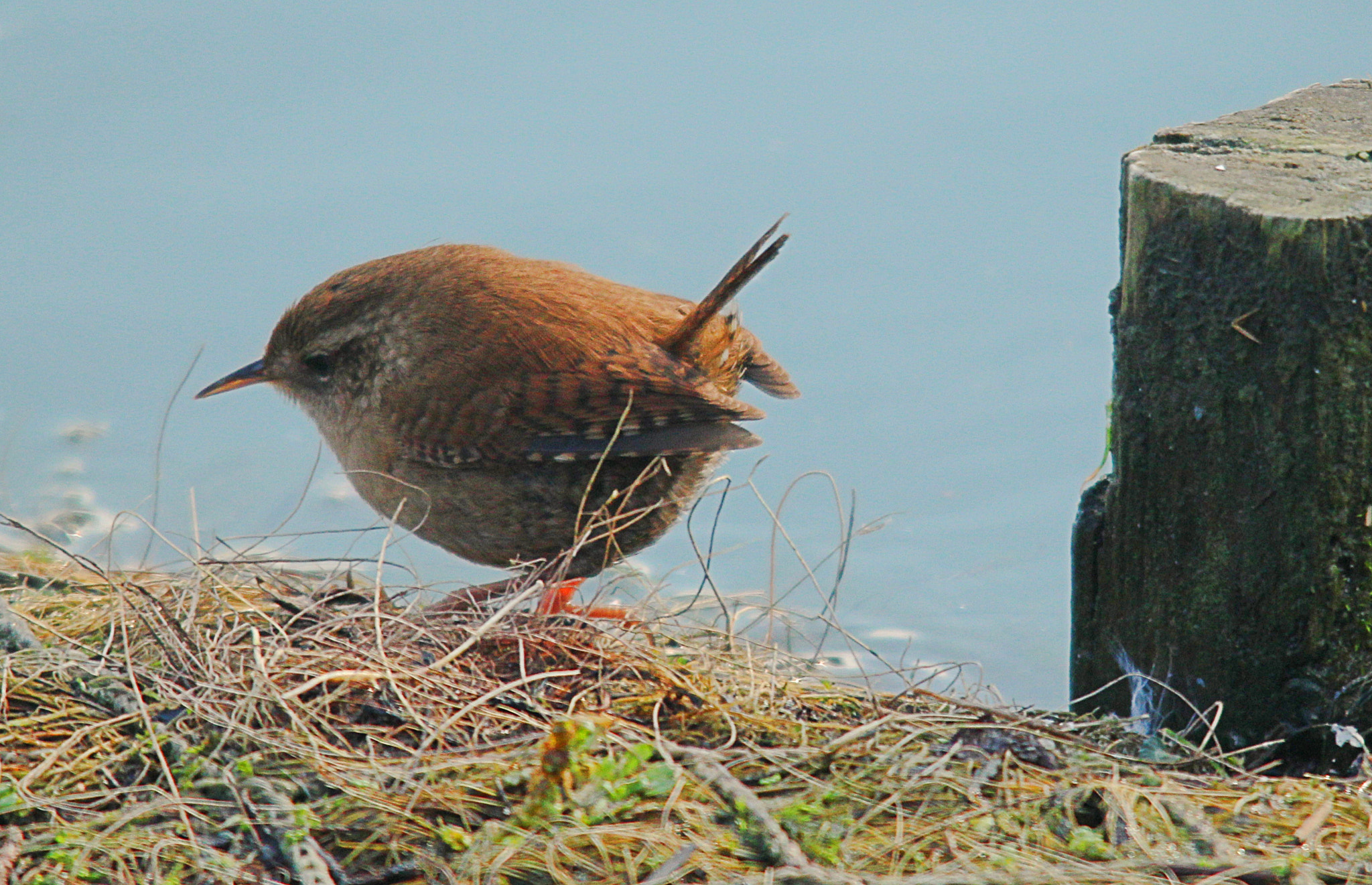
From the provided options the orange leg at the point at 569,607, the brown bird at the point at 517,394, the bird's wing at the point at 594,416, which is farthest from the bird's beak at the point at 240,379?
the orange leg at the point at 569,607

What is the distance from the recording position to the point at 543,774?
2.49 m

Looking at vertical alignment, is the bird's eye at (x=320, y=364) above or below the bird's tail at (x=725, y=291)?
below

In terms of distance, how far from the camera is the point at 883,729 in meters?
2.92

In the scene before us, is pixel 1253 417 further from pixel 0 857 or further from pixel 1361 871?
pixel 0 857

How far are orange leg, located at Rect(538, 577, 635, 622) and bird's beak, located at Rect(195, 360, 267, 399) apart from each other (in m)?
1.17

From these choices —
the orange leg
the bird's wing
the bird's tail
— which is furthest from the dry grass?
the bird's tail

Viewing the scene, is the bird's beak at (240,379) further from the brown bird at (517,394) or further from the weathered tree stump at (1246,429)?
the weathered tree stump at (1246,429)

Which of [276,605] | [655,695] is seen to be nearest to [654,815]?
[655,695]

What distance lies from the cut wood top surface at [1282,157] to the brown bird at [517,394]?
107 cm

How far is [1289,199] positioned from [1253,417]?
1.53ft

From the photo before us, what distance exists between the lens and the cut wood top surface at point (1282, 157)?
3029 mm

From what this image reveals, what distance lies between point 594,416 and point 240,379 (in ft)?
4.08

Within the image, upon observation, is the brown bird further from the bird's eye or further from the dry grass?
the dry grass

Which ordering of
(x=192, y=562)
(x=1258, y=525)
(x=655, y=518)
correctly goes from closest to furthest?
(x=1258, y=525) → (x=192, y=562) → (x=655, y=518)
